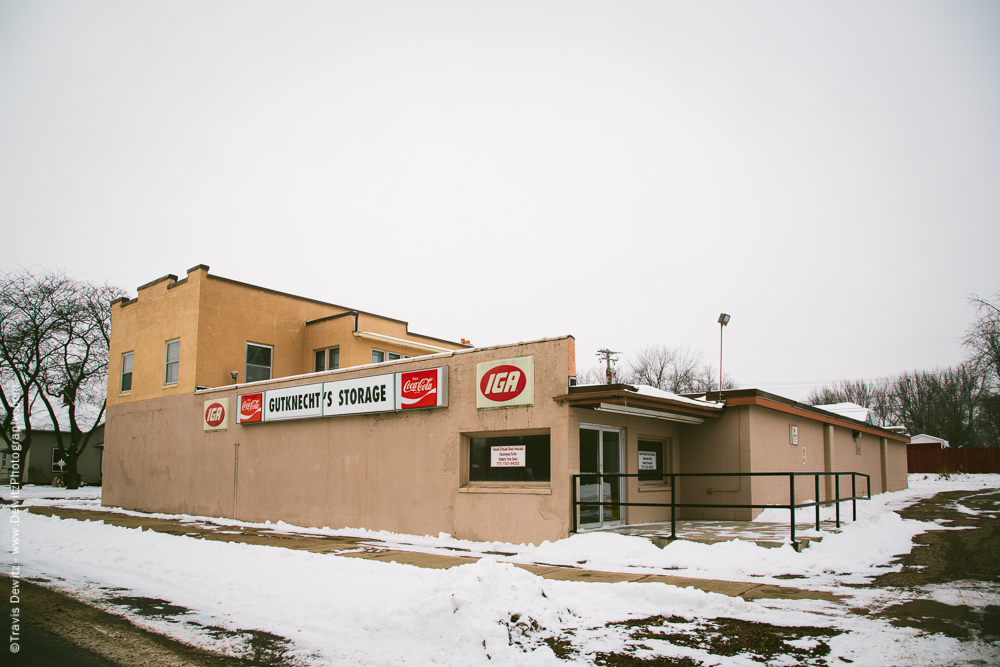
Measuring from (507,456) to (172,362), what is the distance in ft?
46.6

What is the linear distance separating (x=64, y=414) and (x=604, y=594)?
5667 centimetres

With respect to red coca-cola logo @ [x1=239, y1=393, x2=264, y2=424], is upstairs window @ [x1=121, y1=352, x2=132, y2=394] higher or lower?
higher

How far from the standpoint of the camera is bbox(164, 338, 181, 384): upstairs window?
863 inches

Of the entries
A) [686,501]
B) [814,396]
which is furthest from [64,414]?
[814,396]

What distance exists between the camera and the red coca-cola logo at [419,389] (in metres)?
14.2

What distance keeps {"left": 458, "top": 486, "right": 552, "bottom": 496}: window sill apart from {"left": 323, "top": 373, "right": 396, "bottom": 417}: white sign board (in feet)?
8.63

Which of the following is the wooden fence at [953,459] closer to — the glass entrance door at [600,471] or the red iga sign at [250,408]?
the glass entrance door at [600,471]

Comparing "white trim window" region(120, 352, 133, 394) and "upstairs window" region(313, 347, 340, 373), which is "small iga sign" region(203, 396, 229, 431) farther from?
"white trim window" region(120, 352, 133, 394)

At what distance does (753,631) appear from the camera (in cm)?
632

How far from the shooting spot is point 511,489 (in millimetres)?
12992

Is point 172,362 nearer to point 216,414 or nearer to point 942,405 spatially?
point 216,414

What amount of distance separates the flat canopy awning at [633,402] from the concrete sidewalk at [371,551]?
3094mm

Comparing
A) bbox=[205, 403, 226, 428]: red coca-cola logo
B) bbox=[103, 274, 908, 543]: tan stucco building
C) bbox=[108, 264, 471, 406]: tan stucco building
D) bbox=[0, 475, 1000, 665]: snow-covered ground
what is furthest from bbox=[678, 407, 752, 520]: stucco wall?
bbox=[205, 403, 226, 428]: red coca-cola logo

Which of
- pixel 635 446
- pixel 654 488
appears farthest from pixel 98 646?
pixel 654 488
